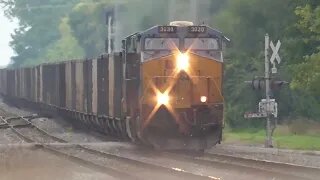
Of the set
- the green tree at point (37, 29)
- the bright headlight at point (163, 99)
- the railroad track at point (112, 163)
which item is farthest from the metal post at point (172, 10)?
the green tree at point (37, 29)

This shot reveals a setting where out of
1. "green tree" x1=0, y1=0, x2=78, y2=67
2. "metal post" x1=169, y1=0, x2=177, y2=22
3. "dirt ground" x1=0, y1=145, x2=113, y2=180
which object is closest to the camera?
"dirt ground" x1=0, y1=145, x2=113, y2=180

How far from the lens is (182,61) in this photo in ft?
54.5

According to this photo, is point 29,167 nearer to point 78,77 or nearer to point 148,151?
point 148,151

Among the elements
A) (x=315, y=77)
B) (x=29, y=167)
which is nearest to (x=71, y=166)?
(x=29, y=167)

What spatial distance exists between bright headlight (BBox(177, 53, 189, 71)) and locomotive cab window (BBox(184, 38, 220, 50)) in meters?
0.30

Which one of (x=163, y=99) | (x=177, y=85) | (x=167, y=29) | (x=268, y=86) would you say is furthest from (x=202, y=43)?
(x=268, y=86)

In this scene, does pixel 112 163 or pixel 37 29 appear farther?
pixel 37 29

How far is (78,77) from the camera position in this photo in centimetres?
2614

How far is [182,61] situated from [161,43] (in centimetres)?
75

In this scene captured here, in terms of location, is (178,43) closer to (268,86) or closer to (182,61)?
(182,61)

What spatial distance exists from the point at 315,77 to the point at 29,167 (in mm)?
12093

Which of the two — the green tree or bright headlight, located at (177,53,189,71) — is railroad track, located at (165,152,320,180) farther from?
the green tree

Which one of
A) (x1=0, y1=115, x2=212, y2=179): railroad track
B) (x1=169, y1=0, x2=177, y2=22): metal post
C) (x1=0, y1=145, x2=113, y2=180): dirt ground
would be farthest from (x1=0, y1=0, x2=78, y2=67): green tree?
(x1=0, y1=145, x2=113, y2=180): dirt ground

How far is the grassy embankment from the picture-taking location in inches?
893
